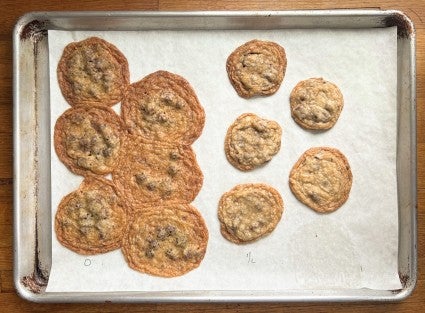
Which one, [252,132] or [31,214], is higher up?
[252,132]

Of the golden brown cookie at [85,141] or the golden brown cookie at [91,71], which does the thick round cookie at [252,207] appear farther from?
the golden brown cookie at [91,71]

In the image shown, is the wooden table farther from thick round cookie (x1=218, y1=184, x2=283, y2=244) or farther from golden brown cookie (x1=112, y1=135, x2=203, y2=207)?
golden brown cookie (x1=112, y1=135, x2=203, y2=207)

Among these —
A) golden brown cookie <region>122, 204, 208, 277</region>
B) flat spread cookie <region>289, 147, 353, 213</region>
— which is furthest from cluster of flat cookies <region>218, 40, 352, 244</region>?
golden brown cookie <region>122, 204, 208, 277</region>

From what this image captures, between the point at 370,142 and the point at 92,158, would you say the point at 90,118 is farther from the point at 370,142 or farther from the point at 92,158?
the point at 370,142

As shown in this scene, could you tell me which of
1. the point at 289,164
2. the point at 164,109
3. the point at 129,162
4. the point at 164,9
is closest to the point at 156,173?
the point at 129,162

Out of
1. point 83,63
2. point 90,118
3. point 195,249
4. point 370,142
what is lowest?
point 195,249

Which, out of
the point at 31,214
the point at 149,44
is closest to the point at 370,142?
the point at 149,44

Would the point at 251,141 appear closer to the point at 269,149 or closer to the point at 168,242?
the point at 269,149
